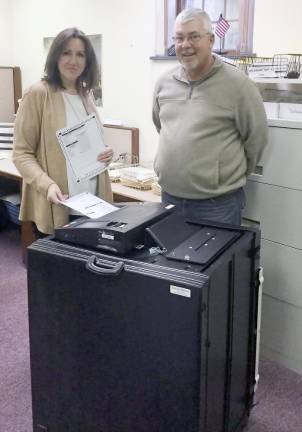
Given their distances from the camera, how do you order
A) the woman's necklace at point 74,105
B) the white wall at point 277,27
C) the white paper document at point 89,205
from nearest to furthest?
1. the white paper document at point 89,205
2. the woman's necklace at point 74,105
3. the white wall at point 277,27

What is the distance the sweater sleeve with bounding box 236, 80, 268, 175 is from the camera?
184 centimetres

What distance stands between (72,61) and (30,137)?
336mm

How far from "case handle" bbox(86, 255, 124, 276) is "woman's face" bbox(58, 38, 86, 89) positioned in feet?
2.79

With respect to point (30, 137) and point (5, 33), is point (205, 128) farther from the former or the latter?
point (5, 33)

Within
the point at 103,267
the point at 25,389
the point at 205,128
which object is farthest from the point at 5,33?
Result: the point at 103,267

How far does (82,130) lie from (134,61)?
140cm

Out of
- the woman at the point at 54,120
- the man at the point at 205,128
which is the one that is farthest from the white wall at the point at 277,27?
the woman at the point at 54,120

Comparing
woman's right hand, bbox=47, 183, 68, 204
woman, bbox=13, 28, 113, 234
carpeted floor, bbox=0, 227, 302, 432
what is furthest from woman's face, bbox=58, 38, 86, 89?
carpeted floor, bbox=0, 227, 302, 432

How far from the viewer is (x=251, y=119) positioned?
1.85 m

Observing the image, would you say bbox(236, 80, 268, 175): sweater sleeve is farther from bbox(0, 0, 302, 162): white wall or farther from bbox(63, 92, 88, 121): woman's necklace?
bbox(0, 0, 302, 162): white wall

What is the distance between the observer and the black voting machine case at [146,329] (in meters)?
1.33

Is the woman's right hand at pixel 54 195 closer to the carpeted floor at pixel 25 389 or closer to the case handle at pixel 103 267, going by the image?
the case handle at pixel 103 267

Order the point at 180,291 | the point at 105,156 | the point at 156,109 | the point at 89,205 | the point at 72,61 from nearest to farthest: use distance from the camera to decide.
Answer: the point at 180,291
the point at 89,205
the point at 72,61
the point at 105,156
the point at 156,109

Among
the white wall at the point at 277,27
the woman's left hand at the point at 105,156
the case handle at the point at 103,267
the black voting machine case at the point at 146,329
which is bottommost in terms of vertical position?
the black voting machine case at the point at 146,329
